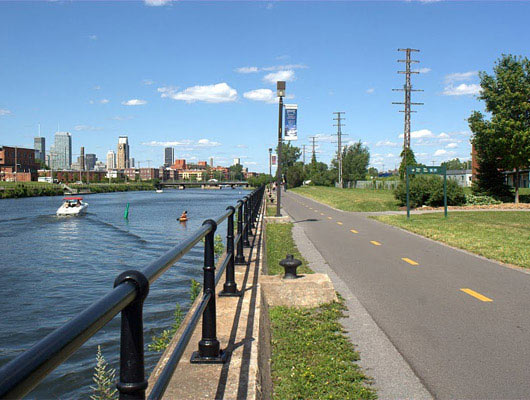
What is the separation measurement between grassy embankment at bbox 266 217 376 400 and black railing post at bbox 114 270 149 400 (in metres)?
2.34

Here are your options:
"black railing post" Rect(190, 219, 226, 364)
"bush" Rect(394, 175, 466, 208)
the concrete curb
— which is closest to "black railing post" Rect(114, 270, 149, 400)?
"black railing post" Rect(190, 219, 226, 364)

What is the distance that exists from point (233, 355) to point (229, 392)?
2.51ft

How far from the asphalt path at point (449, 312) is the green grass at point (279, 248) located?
2.32ft

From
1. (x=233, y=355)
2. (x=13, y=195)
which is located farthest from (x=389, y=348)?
(x=13, y=195)

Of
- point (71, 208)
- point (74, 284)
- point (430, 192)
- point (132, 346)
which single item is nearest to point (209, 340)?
point (132, 346)

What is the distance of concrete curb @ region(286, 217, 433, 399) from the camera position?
167 inches

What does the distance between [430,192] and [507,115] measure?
260 inches

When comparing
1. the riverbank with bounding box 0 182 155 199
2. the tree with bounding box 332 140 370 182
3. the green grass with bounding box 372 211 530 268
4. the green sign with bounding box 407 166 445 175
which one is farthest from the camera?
the tree with bounding box 332 140 370 182

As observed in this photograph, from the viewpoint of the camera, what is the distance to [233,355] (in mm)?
4125

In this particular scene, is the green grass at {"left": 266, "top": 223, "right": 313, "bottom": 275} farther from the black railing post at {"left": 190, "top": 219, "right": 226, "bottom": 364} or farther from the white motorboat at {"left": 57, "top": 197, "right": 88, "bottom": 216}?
the white motorboat at {"left": 57, "top": 197, "right": 88, "bottom": 216}

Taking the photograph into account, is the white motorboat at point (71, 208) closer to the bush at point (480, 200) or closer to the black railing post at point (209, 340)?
the bush at point (480, 200)

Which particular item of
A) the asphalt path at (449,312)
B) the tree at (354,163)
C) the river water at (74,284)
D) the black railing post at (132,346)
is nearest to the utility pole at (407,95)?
the river water at (74,284)

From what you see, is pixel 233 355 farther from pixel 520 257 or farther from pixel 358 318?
pixel 520 257

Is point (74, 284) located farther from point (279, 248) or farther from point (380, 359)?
point (380, 359)
